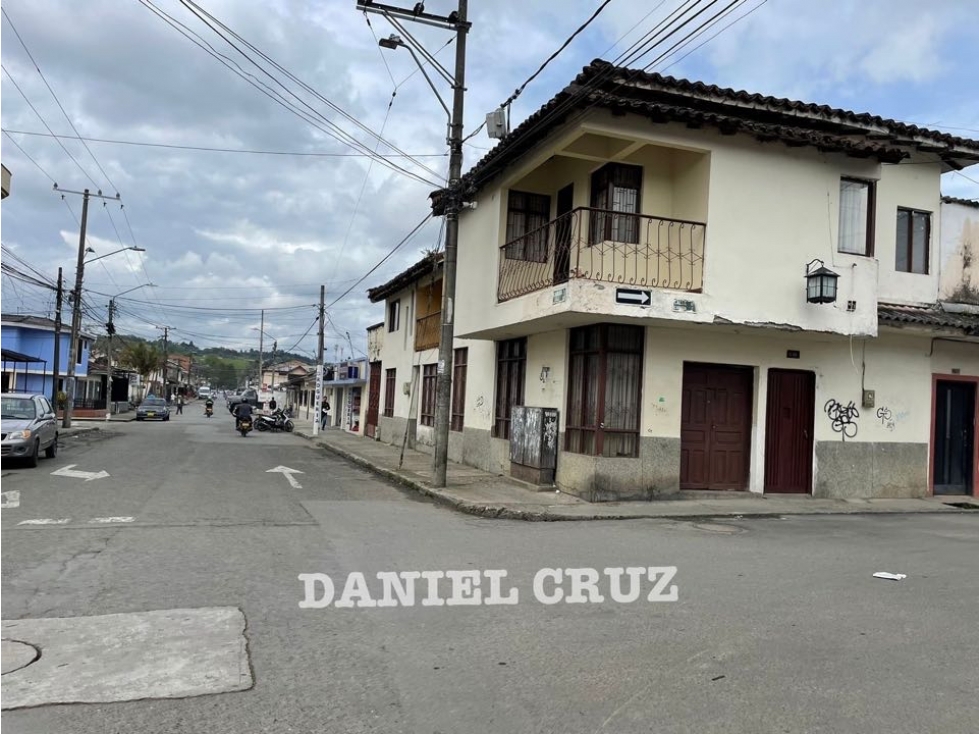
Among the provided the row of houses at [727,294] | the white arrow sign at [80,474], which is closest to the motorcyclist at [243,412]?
the white arrow sign at [80,474]

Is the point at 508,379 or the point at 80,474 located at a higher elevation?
the point at 508,379

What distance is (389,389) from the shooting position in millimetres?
28438

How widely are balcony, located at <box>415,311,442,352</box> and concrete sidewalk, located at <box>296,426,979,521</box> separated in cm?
665

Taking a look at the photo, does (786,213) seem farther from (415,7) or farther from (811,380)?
(415,7)

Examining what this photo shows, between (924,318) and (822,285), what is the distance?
2824 mm

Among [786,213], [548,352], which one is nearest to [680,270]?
[786,213]

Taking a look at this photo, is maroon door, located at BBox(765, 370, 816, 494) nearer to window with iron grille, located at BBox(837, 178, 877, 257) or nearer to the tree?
window with iron grille, located at BBox(837, 178, 877, 257)

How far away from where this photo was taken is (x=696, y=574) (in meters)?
7.35

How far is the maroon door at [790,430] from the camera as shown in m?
14.0

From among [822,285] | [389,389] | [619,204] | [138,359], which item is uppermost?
[619,204]

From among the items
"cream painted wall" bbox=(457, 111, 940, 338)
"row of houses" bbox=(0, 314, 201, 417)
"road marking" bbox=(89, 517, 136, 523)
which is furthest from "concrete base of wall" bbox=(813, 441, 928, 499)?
"row of houses" bbox=(0, 314, 201, 417)

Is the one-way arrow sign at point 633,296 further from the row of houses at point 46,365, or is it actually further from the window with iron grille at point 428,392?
the row of houses at point 46,365

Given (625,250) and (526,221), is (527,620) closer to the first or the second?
(625,250)

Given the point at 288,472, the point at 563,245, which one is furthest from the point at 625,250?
the point at 288,472
